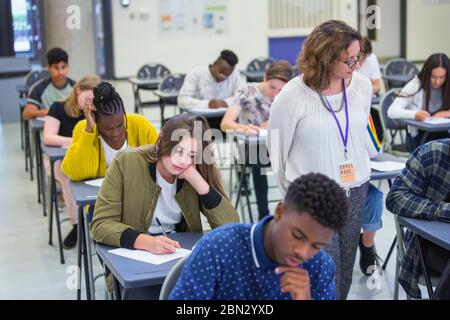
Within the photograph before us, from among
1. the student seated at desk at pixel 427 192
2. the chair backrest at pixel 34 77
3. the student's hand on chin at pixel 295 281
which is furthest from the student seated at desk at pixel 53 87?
the student's hand on chin at pixel 295 281

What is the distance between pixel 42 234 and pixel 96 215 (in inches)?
103

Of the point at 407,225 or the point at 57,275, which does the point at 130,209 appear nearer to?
the point at 407,225

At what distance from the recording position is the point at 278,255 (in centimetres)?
173

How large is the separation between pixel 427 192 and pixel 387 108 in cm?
289

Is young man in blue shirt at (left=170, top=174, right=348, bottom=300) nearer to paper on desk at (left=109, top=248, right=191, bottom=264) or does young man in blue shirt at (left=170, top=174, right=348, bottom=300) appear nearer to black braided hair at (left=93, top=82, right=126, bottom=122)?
paper on desk at (left=109, top=248, right=191, bottom=264)

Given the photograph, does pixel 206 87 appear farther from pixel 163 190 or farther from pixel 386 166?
A: pixel 163 190

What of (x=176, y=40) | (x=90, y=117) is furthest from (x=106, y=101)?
(x=176, y=40)

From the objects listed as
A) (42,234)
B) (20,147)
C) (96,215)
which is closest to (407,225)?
(96,215)

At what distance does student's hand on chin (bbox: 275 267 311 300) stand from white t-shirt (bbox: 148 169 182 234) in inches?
47.4

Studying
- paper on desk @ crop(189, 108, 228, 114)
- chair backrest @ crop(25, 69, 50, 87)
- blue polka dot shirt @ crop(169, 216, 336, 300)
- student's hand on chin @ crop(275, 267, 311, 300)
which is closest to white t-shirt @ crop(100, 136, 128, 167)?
blue polka dot shirt @ crop(169, 216, 336, 300)

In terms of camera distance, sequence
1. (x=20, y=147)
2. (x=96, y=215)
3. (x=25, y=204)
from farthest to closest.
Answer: (x=20, y=147)
(x=25, y=204)
(x=96, y=215)

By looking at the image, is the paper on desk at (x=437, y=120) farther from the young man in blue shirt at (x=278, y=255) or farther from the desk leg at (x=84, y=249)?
the young man in blue shirt at (x=278, y=255)

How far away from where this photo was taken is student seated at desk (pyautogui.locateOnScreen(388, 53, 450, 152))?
17.7 ft
